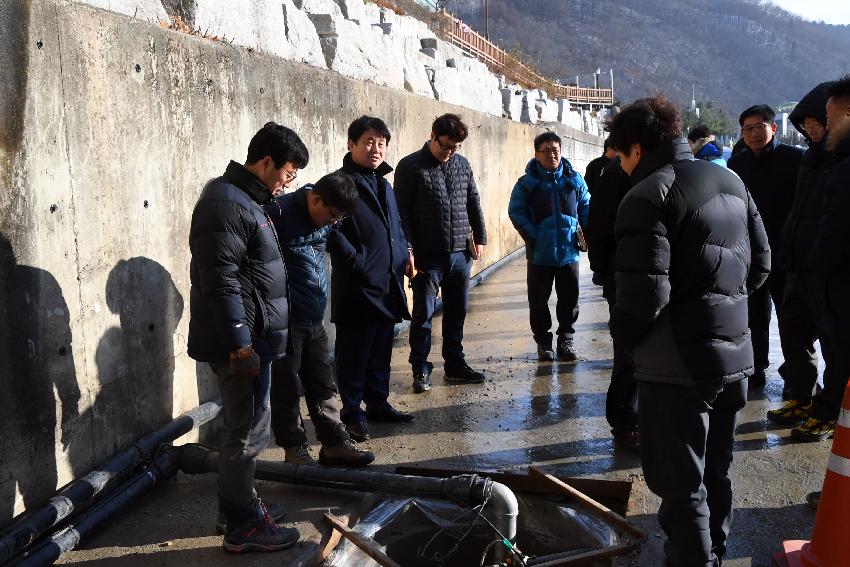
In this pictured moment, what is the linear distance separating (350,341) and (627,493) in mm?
1778

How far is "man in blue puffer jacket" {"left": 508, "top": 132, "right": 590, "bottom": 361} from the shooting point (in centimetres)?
616

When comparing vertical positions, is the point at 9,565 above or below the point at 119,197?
below

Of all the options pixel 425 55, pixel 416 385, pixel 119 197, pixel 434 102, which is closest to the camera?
pixel 119 197

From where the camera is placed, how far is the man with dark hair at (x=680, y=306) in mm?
2826

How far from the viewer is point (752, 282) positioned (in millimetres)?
3414

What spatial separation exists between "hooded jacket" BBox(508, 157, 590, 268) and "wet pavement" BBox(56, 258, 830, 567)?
0.92 meters

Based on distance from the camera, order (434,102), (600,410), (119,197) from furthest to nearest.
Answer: (434,102) < (600,410) < (119,197)

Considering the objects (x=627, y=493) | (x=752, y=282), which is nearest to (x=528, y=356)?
(x=627, y=493)

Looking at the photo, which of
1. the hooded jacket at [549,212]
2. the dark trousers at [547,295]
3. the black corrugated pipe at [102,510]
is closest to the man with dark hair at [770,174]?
the hooded jacket at [549,212]

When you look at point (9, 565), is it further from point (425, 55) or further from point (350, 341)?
point (425, 55)

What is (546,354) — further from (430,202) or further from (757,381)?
(430,202)

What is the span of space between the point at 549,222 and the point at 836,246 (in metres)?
2.62

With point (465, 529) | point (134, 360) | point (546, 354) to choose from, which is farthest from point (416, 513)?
point (546, 354)

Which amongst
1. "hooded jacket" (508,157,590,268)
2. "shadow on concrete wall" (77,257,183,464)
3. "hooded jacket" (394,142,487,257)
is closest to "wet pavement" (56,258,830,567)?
"shadow on concrete wall" (77,257,183,464)
